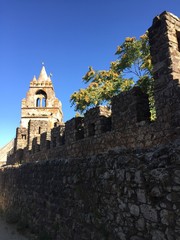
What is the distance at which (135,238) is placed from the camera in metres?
3.27

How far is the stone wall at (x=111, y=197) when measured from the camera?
113 inches

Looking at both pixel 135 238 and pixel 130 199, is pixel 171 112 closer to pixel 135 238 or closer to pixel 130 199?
pixel 130 199

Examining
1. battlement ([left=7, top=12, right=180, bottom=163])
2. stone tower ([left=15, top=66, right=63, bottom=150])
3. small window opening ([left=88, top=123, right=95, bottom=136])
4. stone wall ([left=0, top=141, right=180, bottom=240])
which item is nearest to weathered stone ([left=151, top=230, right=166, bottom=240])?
stone wall ([left=0, top=141, right=180, bottom=240])

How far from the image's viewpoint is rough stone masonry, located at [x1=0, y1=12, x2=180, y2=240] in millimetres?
3010

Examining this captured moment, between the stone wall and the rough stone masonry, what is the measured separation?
0.01m

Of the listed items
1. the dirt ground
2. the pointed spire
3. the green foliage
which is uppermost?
the pointed spire

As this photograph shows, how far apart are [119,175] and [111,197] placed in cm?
42

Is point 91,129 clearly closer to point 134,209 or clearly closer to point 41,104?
point 134,209

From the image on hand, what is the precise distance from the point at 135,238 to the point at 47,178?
11.5ft

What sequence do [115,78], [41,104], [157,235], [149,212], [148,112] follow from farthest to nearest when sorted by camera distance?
[41,104] → [115,78] → [148,112] → [149,212] → [157,235]

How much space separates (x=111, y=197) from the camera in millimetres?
3834

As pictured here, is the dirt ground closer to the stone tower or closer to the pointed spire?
the stone tower

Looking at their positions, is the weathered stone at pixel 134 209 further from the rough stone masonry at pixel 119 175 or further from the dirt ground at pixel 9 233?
the dirt ground at pixel 9 233

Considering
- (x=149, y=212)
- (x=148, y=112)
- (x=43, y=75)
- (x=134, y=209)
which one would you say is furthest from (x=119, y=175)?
(x=43, y=75)
